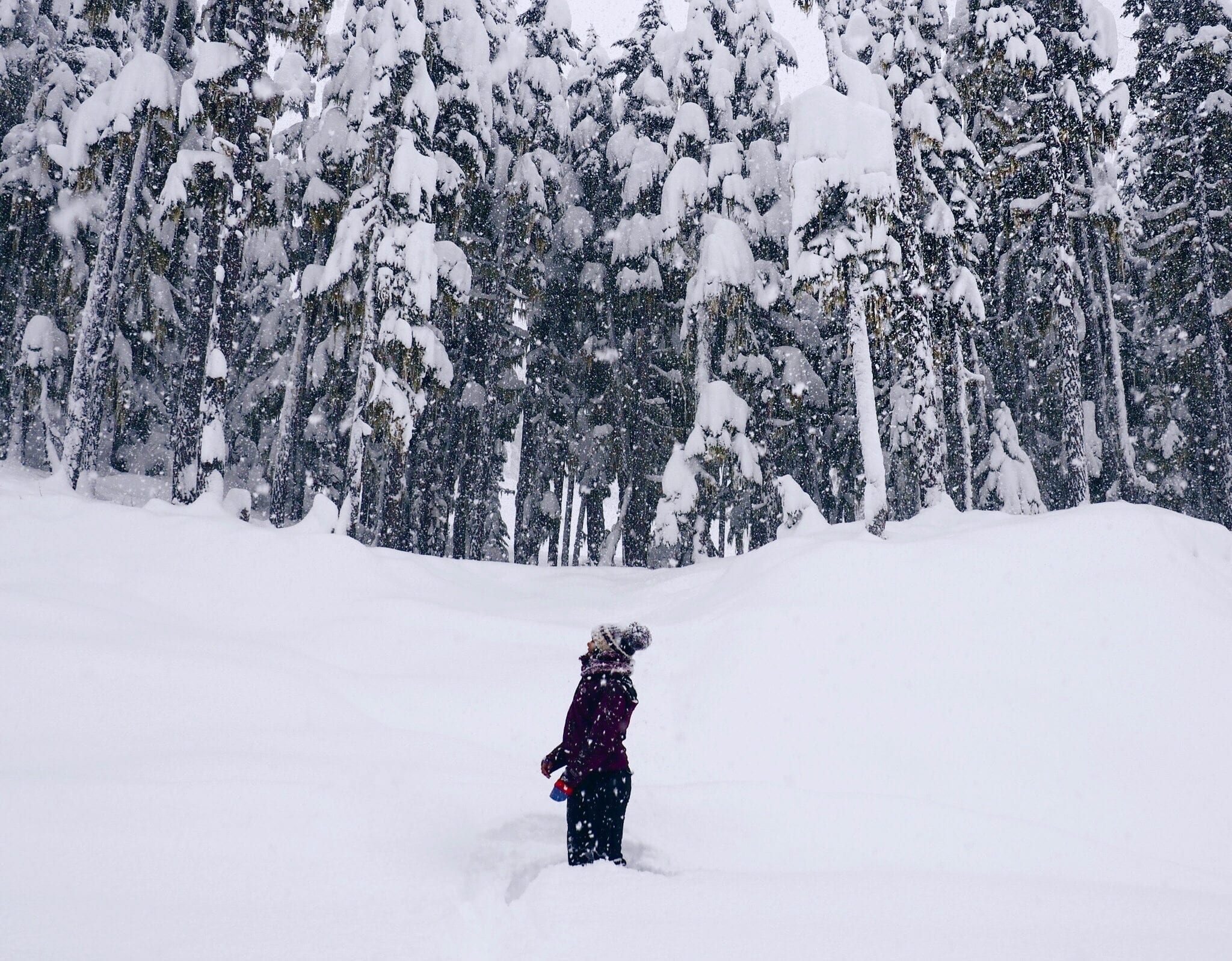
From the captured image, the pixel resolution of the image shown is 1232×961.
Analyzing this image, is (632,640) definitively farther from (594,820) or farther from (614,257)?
(614,257)

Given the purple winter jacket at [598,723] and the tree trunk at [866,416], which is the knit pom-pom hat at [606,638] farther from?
the tree trunk at [866,416]

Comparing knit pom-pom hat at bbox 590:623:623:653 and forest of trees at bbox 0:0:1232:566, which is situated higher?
forest of trees at bbox 0:0:1232:566

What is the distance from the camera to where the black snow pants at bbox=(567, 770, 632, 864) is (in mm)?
4801

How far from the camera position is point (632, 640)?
16.4 ft

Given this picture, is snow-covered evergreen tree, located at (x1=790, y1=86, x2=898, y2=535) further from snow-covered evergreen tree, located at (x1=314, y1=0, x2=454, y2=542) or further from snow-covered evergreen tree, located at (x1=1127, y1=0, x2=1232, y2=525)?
snow-covered evergreen tree, located at (x1=1127, y1=0, x2=1232, y2=525)

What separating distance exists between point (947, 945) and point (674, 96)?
58.1ft

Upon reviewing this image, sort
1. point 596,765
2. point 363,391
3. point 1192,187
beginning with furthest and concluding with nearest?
point 1192,187 → point 363,391 → point 596,765

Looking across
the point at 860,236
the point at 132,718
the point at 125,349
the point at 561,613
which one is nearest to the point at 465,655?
the point at 561,613

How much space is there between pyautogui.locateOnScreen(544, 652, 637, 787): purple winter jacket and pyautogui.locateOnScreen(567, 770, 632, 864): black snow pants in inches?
3.4

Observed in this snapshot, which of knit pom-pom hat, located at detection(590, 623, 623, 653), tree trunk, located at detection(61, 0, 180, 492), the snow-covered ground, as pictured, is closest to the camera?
the snow-covered ground

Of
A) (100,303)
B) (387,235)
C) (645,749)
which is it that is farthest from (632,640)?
(100,303)

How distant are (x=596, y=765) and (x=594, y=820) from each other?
36cm

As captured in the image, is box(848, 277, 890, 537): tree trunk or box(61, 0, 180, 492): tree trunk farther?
box(61, 0, 180, 492): tree trunk

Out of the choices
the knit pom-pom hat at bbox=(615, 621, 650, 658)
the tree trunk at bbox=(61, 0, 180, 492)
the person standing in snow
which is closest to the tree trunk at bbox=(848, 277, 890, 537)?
the knit pom-pom hat at bbox=(615, 621, 650, 658)
